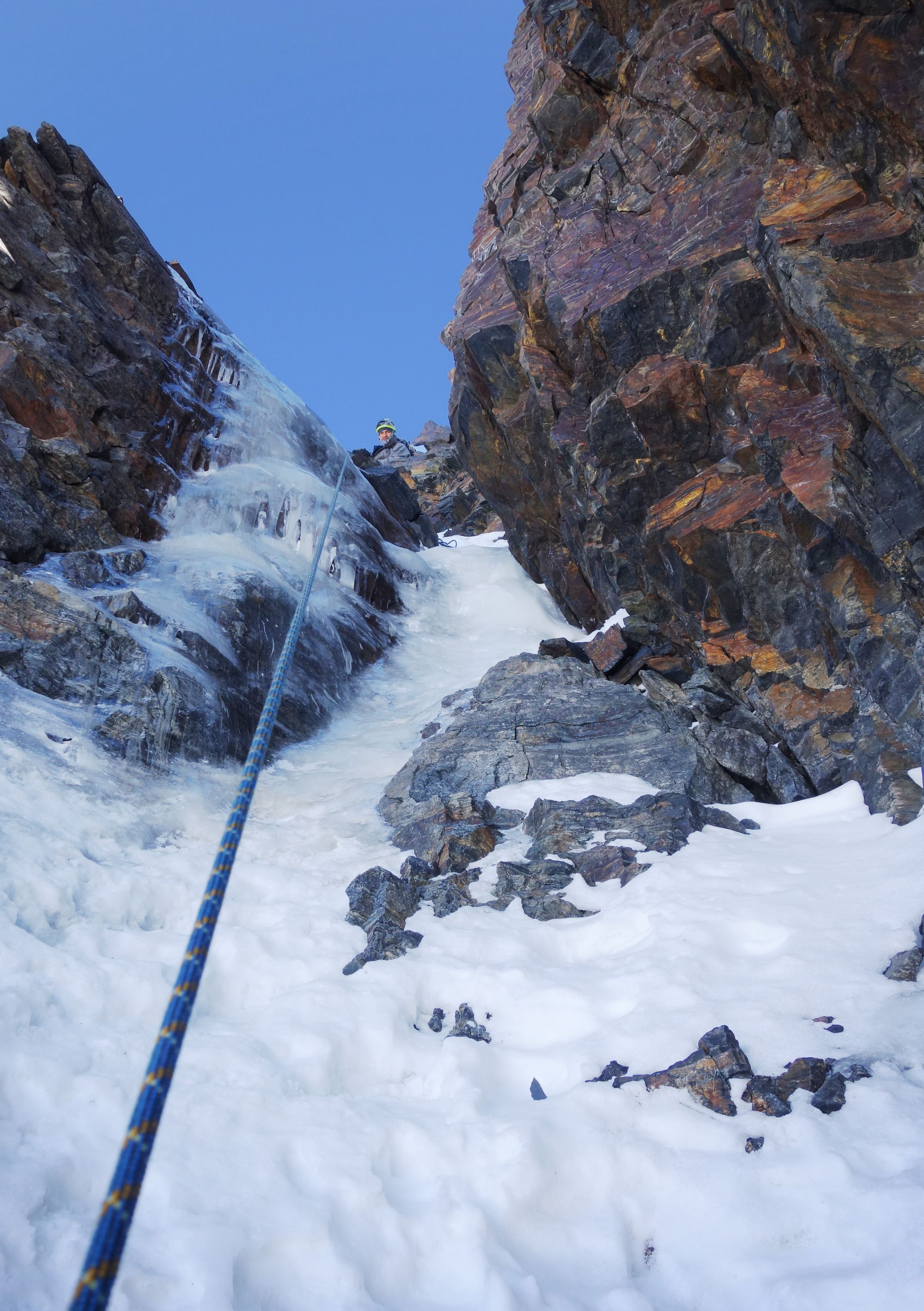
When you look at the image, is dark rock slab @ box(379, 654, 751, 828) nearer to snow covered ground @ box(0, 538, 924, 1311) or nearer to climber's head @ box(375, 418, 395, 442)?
snow covered ground @ box(0, 538, 924, 1311)

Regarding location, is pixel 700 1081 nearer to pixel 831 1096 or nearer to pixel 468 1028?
pixel 831 1096

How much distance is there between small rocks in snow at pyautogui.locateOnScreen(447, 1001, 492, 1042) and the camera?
548 centimetres

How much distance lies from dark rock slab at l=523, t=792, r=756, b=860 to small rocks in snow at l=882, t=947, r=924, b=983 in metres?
2.89

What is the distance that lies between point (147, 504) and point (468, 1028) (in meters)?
13.9

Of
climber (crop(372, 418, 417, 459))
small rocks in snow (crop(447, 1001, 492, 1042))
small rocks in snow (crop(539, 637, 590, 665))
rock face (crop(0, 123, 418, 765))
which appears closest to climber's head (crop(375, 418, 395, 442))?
climber (crop(372, 418, 417, 459))

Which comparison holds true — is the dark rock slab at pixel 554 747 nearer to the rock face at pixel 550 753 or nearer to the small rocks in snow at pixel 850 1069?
the rock face at pixel 550 753

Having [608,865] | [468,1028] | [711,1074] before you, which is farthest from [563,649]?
[711,1074]

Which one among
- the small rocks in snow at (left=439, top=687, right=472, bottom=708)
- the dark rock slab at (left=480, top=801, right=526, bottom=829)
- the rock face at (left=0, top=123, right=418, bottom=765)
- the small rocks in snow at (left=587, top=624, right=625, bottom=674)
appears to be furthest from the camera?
the small rocks in snow at (left=439, top=687, right=472, bottom=708)

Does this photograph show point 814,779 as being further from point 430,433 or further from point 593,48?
point 430,433

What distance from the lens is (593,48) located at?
14.6m

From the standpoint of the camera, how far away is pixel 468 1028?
5555mm

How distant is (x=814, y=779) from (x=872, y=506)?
11.1 ft

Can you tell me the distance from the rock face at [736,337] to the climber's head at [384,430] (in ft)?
120

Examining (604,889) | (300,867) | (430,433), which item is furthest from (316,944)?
(430,433)
